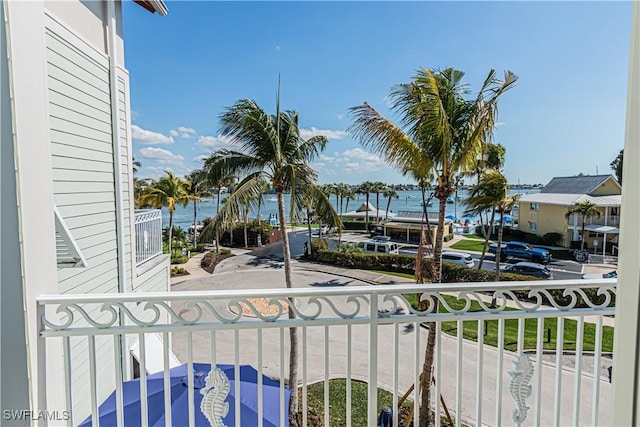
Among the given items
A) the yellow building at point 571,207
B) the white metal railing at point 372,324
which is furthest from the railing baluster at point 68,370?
the yellow building at point 571,207

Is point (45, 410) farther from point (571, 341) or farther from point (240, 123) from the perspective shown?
point (571, 341)

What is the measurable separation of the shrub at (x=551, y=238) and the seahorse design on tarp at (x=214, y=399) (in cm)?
2431

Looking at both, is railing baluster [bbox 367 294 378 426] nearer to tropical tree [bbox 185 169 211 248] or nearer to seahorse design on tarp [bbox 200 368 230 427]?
seahorse design on tarp [bbox 200 368 230 427]

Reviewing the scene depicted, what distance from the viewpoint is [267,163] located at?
6.91 m

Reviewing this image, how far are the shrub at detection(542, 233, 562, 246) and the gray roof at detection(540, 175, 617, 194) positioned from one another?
2739mm

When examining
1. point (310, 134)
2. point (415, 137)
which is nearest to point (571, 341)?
point (415, 137)

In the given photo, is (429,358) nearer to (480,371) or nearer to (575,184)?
(480,371)

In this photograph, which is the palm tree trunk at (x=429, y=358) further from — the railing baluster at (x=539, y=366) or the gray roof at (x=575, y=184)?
the gray roof at (x=575, y=184)

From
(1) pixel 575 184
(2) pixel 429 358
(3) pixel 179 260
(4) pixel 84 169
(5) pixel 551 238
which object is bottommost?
(3) pixel 179 260

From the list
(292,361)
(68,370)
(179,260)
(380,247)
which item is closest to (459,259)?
(380,247)

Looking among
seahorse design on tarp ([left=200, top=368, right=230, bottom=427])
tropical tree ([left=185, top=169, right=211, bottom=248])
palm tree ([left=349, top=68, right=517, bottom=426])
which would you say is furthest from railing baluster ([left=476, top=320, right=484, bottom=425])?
tropical tree ([left=185, top=169, right=211, bottom=248])

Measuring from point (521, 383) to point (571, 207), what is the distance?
70.6ft

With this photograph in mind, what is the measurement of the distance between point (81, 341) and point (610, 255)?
23.8 metres

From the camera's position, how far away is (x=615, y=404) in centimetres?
75
